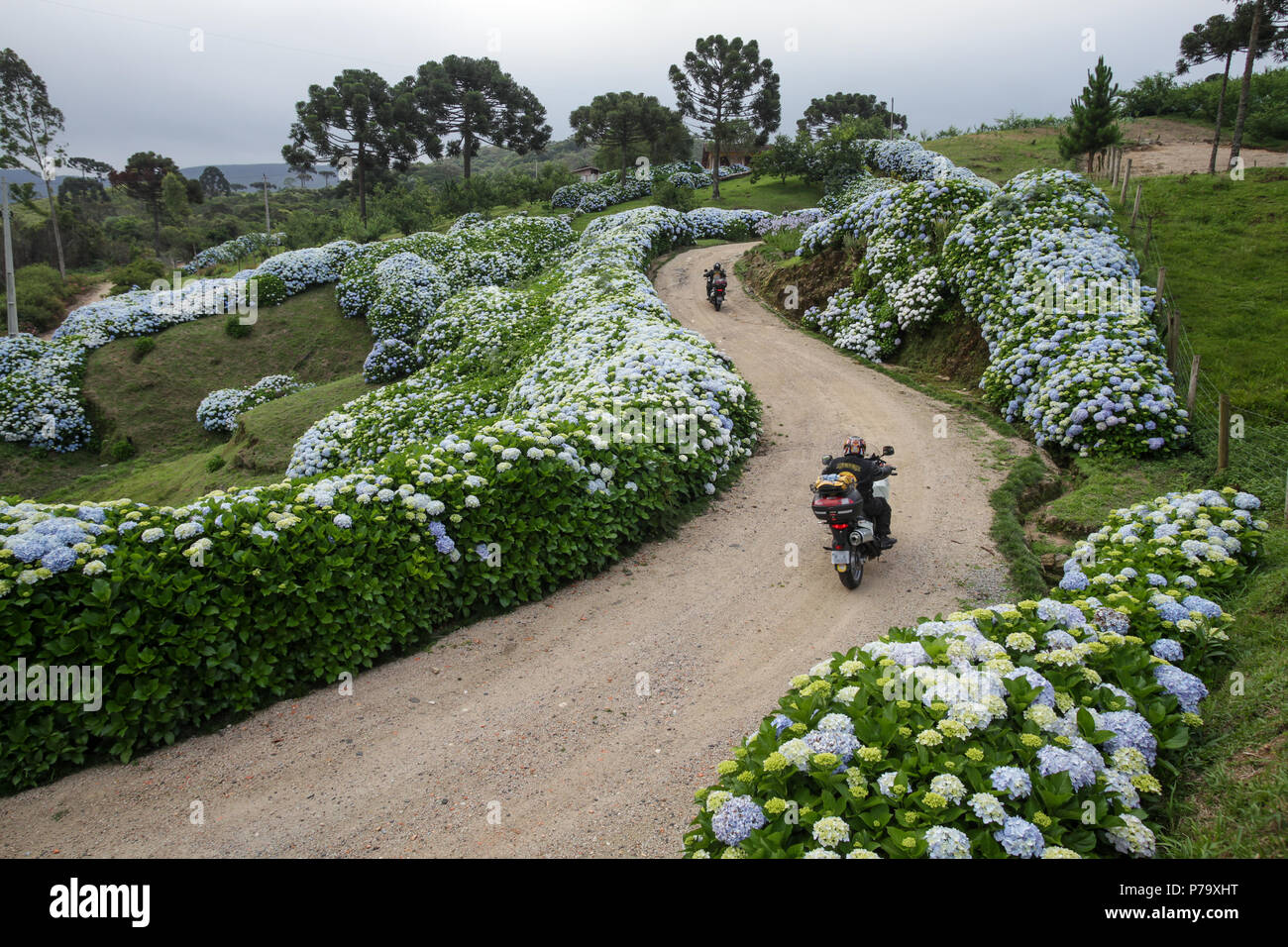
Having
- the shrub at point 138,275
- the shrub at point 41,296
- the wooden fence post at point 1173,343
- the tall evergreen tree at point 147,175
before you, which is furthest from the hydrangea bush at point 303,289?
the tall evergreen tree at point 147,175

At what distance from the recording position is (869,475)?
8.77 metres

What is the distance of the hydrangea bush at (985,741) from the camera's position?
3.72 m

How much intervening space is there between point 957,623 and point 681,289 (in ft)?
75.8

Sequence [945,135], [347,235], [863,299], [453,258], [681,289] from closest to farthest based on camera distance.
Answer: [863,299] → [681,289] → [453,258] → [347,235] → [945,135]

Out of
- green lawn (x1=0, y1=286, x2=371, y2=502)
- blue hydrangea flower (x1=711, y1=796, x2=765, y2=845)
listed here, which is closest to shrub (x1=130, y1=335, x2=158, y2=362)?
green lawn (x1=0, y1=286, x2=371, y2=502)

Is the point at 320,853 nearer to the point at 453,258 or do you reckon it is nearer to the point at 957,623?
the point at 957,623

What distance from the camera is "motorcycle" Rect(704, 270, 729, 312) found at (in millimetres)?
23938

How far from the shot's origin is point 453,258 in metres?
30.5

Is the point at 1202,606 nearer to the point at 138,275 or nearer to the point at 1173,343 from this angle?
the point at 1173,343

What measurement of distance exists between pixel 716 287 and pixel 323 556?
19.2 meters

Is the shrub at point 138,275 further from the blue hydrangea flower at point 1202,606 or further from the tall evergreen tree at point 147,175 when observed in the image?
the blue hydrangea flower at point 1202,606

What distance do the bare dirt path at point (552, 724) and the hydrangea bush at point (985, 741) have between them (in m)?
1.37
